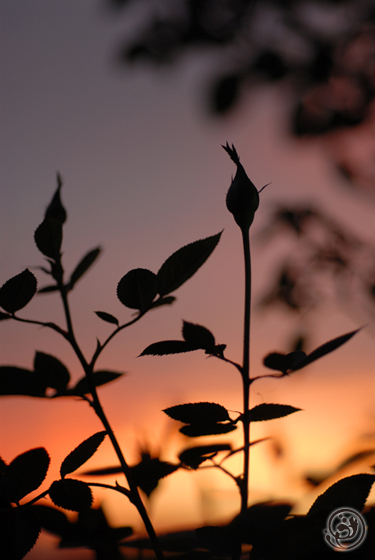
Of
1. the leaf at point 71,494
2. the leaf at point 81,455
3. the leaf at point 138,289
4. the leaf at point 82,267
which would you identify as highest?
the leaf at point 82,267

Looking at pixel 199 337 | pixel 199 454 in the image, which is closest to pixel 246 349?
pixel 199 337

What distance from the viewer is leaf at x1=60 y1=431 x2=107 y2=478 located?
0.89 feet

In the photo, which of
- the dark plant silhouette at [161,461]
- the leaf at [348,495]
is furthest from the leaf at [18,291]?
the leaf at [348,495]

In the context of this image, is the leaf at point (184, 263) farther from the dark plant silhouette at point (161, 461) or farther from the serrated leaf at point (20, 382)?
the serrated leaf at point (20, 382)

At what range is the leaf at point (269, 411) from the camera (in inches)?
10.3

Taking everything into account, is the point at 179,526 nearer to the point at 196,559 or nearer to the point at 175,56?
the point at 196,559

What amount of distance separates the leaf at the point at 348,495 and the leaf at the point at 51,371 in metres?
0.19

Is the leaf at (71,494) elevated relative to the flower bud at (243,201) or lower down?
lower down

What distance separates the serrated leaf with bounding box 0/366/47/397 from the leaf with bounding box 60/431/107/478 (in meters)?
0.05

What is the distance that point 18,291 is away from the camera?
275 millimetres

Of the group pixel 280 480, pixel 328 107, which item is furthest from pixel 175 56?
pixel 280 480

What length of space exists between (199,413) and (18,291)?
0.14 metres

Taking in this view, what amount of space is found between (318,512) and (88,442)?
15 cm

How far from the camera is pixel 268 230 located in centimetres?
103
